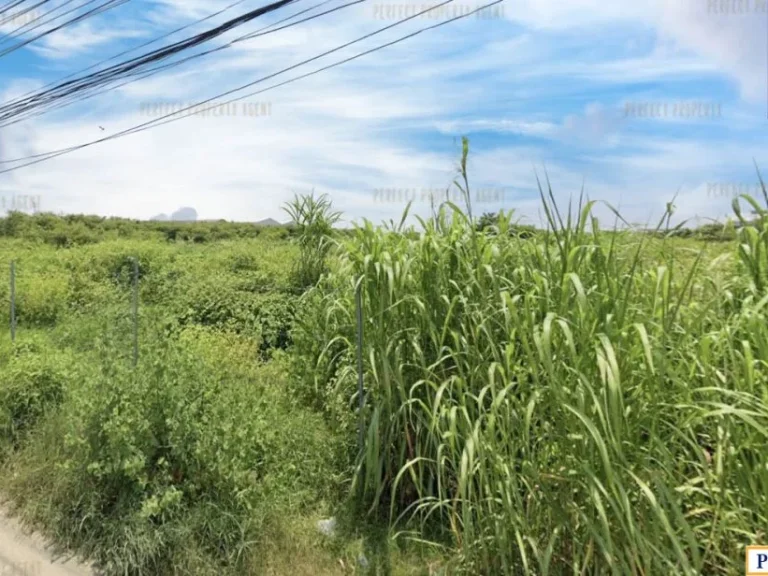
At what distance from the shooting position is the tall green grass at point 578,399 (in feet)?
6.36

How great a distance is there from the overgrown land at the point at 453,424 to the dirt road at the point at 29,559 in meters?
0.09

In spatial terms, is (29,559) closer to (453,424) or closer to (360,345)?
(360,345)

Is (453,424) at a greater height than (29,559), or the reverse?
(453,424)

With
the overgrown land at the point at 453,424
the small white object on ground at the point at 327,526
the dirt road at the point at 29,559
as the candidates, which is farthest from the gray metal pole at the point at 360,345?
the dirt road at the point at 29,559

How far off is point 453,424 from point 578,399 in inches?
22.6

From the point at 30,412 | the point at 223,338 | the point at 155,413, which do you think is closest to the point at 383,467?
the point at 155,413

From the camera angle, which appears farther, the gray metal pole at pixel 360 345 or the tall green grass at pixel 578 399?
the gray metal pole at pixel 360 345

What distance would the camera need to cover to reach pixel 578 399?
6.55ft

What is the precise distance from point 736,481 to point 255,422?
2363 millimetres

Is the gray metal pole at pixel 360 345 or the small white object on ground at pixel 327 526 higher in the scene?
the gray metal pole at pixel 360 345

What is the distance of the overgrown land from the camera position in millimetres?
1993

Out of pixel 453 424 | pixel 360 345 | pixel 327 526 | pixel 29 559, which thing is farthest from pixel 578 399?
pixel 29 559

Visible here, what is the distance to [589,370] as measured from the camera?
2.08 meters

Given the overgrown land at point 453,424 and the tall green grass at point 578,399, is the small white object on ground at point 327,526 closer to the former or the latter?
the overgrown land at point 453,424
